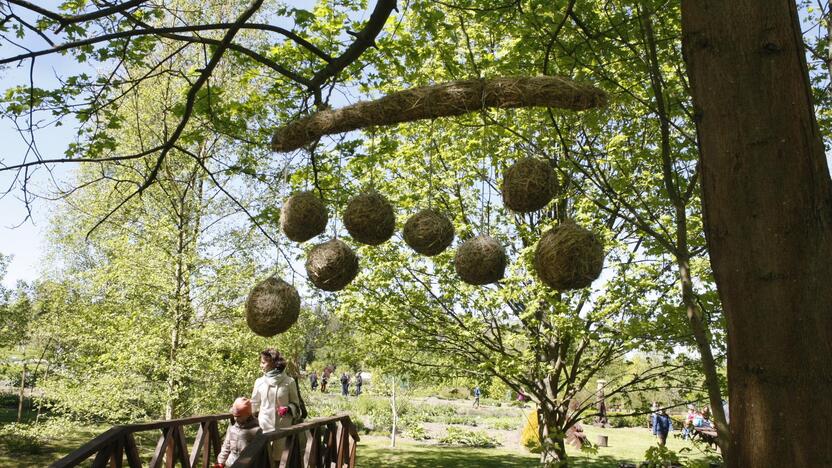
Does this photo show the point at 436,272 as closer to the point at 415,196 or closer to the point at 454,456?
the point at 415,196

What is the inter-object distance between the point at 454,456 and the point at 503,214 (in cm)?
760

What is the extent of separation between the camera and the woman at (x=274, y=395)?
17.7ft

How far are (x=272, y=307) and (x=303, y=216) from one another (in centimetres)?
48

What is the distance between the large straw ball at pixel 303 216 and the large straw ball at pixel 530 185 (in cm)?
102

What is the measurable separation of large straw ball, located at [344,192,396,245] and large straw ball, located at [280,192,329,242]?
16 centimetres

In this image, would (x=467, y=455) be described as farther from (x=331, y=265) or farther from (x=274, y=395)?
(x=331, y=265)

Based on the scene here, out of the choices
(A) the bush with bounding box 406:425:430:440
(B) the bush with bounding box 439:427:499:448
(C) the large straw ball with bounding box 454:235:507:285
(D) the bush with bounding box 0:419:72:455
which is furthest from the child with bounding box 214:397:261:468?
(A) the bush with bounding box 406:425:430:440

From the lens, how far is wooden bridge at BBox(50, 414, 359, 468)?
3.60 m

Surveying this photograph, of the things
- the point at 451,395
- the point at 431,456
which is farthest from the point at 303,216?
the point at 451,395

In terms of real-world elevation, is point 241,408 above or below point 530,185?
below

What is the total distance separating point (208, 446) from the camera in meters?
5.70

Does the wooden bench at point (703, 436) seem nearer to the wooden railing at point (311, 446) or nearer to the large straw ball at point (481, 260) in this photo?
the wooden railing at point (311, 446)

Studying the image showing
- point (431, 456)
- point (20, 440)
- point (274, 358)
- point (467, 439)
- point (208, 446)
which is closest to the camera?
point (274, 358)

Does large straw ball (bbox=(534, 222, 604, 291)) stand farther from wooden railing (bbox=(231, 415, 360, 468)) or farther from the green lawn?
the green lawn
